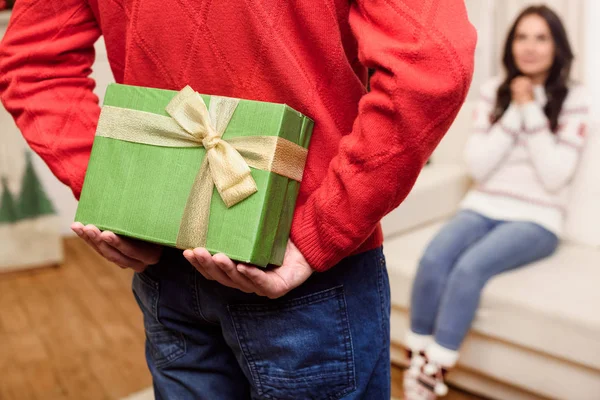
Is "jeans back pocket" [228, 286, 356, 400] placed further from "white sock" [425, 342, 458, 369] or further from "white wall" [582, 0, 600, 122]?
"white wall" [582, 0, 600, 122]

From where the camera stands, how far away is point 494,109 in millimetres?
2371

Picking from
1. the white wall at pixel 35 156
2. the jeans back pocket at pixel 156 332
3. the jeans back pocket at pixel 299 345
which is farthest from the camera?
the white wall at pixel 35 156

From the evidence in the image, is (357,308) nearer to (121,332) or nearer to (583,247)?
(583,247)

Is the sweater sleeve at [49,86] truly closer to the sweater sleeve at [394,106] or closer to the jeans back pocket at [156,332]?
the jeans back pocket at [156,332]

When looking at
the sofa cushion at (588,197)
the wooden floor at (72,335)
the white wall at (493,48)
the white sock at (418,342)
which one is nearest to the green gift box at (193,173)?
the white sock at (418,342)

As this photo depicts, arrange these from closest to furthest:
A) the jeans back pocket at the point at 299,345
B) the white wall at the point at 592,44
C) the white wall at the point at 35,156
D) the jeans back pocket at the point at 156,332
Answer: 1. the jeans back pocket at the point at 299,345
2. the jeans back pocket at the point at 156,332
3. the white wall at the point at 592,44
4. the white wall at the point at 35,156

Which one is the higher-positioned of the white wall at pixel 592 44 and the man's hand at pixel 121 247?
the white wall at pixel 592 44

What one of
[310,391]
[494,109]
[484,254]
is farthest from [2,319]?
[310,391]

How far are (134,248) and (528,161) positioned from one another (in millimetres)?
1770

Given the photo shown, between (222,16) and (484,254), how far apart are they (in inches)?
57.5

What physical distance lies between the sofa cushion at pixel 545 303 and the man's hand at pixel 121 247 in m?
1.27

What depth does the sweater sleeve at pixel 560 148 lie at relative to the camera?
7.00ft

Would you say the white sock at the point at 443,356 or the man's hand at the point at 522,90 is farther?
the man's hand at the point at 522,90

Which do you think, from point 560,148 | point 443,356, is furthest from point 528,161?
point 443,356
